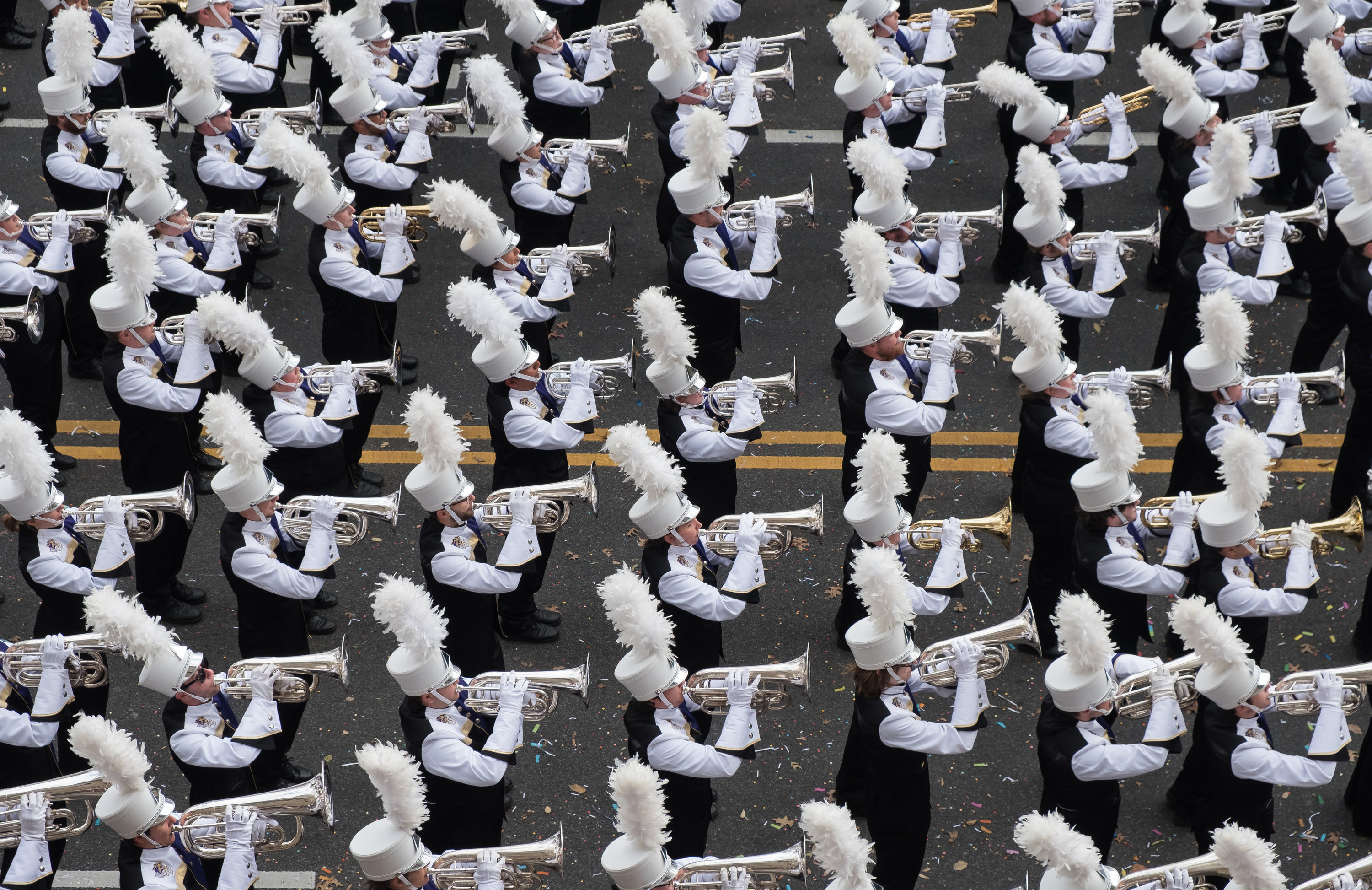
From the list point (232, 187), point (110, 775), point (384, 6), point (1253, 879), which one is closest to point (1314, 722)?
point (1253, 879)

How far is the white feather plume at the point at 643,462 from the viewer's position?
26.5 feet

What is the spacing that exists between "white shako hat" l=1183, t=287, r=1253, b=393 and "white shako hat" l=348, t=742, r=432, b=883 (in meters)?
4.57

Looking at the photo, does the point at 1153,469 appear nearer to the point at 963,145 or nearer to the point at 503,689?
the point at 963,145

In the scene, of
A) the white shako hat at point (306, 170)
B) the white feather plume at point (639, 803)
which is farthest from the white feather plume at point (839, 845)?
the white shako hat at point (306, 170)

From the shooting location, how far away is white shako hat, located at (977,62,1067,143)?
35.0 feet

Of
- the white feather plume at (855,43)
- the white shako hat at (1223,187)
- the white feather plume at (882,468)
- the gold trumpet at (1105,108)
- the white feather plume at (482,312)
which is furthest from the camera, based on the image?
the gold trumpet at (1105,108)

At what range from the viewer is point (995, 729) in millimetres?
8930

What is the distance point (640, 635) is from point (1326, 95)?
604 cm

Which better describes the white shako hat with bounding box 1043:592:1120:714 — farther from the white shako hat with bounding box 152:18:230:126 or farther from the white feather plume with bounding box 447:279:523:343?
the white shako hat with bounding box 152:18:230:126

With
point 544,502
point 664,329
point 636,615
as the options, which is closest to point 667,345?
point 664,329

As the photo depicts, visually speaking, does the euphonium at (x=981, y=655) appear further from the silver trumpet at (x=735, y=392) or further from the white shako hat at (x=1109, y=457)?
the silver trumpet at (x=735, y=392)

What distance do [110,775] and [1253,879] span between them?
459 centimetres

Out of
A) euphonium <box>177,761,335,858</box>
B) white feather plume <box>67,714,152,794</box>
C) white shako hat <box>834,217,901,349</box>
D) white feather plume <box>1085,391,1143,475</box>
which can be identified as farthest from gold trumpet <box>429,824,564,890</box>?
white shako hat <box>834,217,901,349</box>

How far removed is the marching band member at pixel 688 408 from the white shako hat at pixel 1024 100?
9.44ft
